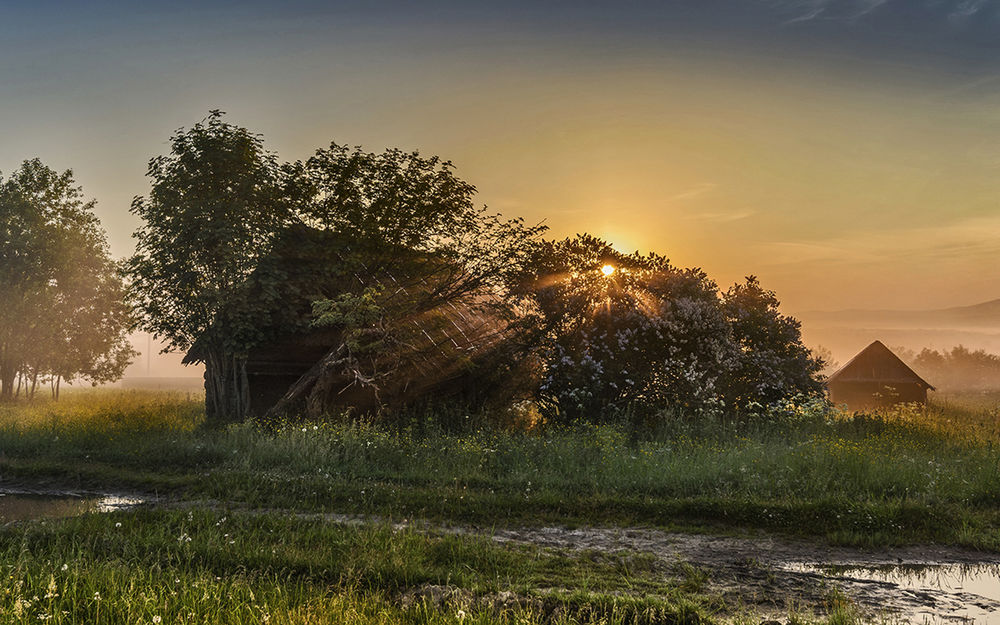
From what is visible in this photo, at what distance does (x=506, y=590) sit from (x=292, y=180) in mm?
15006

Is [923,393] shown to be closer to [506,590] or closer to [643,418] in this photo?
[643,418]

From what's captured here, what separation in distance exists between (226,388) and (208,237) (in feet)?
16.0

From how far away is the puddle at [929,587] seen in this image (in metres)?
6.74

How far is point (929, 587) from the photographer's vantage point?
7.57 m

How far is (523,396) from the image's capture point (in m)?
20.2

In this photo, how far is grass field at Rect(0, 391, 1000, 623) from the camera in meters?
6.43

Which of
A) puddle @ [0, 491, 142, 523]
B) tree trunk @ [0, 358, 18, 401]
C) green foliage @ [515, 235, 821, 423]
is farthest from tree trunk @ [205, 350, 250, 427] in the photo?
tree trunk @ [0, 358, 18, 401]

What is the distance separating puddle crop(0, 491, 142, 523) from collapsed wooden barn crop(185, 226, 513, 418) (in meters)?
6.64

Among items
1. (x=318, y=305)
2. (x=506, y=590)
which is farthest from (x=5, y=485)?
(x=506, y=590)

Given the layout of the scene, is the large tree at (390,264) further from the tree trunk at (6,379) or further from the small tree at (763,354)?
the tree trunk at (6,379)

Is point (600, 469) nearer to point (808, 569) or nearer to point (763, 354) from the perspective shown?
point (808, 569)

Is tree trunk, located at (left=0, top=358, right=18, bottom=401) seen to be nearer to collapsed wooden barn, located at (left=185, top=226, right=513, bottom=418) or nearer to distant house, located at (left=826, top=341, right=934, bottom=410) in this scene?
collapsed wooden barn, located at (left=185, top=226, right=513, bottom=418)

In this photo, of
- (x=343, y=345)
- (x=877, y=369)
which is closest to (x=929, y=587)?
(x=343, y=345)

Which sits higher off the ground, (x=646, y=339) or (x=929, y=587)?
(x=646, y=339)
